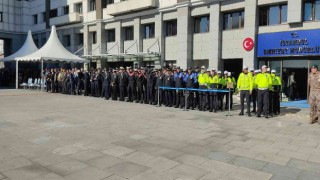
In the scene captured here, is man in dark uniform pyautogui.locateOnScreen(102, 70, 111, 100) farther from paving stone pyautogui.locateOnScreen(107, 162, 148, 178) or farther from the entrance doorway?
paving stone pyautogui.locateOnScreen(107, 162, 148, 178)

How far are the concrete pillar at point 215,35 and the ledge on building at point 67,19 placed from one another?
17.7 meters

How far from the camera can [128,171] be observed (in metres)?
5.50

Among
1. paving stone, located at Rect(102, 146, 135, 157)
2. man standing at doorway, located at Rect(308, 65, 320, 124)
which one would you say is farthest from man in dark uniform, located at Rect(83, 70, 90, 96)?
paving stone, located at Rect(102, 146, 135, 157)

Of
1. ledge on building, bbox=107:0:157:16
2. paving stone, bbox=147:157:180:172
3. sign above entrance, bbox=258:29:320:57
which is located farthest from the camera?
ledge on building, bbox=107:0:157:16

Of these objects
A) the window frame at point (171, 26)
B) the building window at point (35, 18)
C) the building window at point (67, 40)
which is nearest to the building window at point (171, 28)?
the window frame at point (171, 26)

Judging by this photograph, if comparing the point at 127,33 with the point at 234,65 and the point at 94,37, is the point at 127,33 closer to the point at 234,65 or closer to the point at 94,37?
the point at 94,37

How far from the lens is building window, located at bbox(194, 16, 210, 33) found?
23.1m

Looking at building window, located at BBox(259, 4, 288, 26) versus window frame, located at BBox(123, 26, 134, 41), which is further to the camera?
window frame, located at BBox(123, 26, 134, 41)

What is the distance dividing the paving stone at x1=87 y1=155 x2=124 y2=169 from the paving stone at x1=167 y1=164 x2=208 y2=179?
3.68ft

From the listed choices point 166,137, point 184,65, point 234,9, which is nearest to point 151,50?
point 184,65

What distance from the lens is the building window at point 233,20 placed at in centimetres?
2102

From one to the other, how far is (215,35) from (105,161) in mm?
17346

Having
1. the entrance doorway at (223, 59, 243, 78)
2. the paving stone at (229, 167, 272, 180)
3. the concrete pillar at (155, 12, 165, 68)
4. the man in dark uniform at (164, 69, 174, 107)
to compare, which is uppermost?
the concrete pillar at (155, 12, 165, 68)

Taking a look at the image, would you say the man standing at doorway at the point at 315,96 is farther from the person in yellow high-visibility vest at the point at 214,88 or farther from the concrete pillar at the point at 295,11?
the concrete pillar at the point at 295,11
